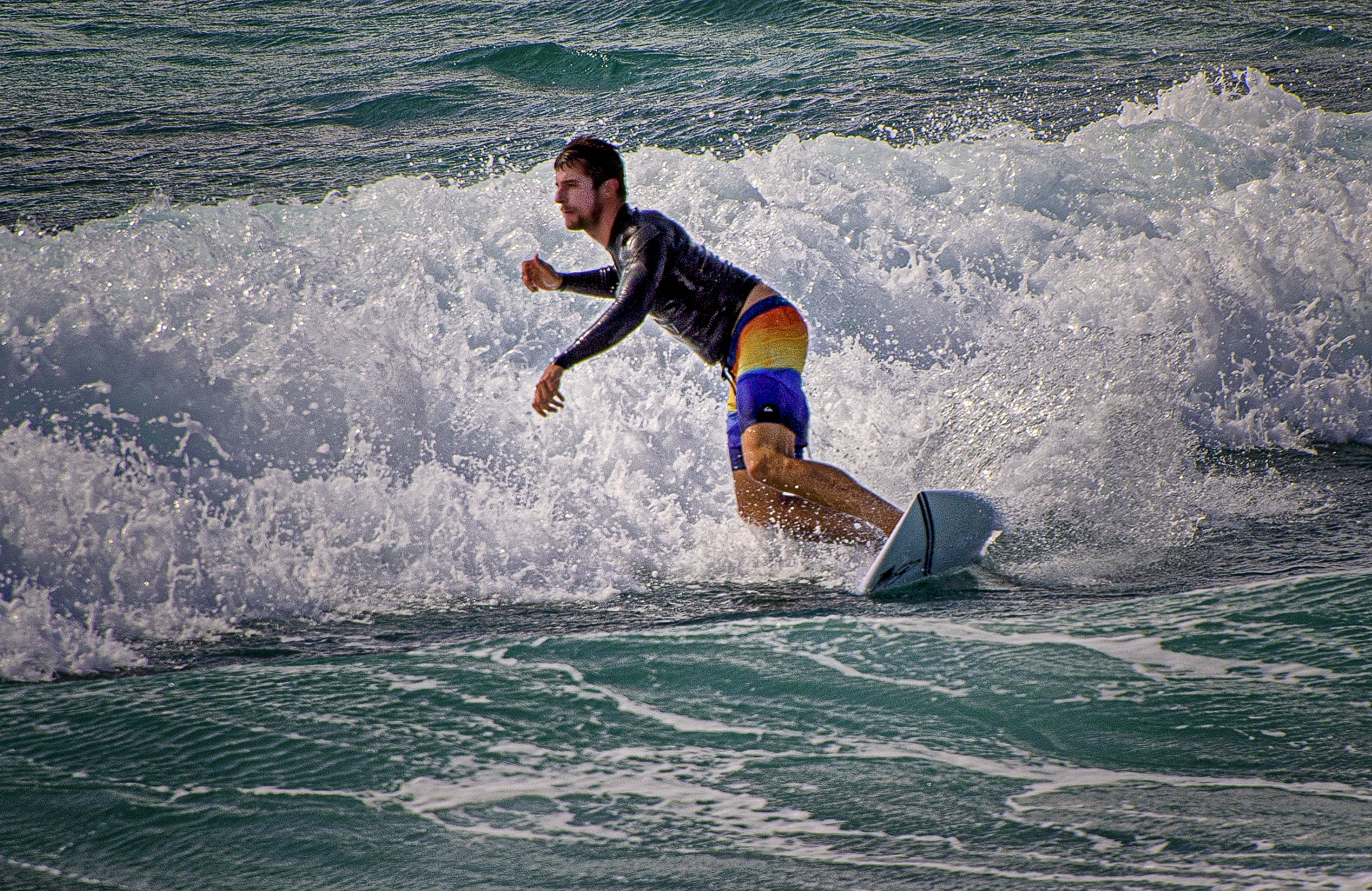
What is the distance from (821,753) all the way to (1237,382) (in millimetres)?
5420

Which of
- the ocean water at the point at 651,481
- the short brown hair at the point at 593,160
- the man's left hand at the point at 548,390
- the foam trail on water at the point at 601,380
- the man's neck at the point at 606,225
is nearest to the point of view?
the ocean water at the point at 651,481

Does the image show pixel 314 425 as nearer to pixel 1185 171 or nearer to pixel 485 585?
pixel 485 585

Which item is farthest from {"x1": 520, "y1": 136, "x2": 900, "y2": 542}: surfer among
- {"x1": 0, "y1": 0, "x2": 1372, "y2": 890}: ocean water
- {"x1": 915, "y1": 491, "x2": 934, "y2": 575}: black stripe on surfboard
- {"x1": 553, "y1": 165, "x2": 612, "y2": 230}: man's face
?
{"x1": 0, "y1": 0, "x2": 1372, "y2": 890}: ocean water

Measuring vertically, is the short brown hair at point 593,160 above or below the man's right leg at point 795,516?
above

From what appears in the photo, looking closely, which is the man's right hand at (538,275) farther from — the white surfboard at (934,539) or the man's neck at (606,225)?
the white surfboard at (934,539)

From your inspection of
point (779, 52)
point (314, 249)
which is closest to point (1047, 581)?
point (314, 249)

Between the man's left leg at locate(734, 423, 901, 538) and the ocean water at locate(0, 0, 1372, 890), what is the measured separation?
0.30 metres

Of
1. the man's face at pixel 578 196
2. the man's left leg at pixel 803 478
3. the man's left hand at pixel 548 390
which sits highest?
the man's face at pixel 578 196

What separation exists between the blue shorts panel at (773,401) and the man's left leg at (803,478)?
0.14ft

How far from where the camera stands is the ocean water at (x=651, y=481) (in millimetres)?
3070

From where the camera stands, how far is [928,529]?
15.0ft

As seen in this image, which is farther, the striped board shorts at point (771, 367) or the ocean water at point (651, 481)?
the striped board shorts at point (771, 367)

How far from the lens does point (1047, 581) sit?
15.2 feet

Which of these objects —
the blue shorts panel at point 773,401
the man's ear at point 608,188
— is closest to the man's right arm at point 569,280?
the man's ear at point 608,188
